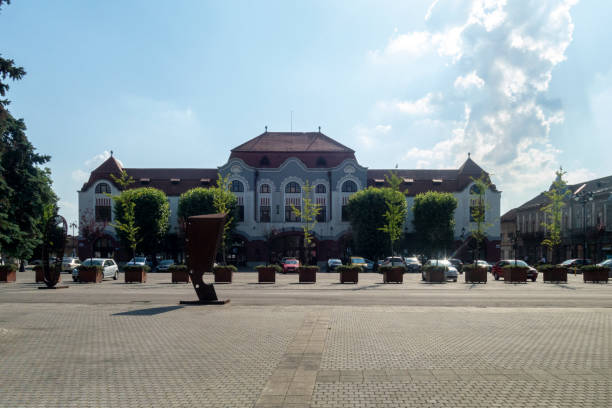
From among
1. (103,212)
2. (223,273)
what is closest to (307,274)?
(223,273)

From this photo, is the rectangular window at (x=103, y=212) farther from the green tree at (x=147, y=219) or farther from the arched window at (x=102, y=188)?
the green tree at (x=147, y=219)

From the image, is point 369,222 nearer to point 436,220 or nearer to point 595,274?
point 436,220

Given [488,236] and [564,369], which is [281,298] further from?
[488,236]

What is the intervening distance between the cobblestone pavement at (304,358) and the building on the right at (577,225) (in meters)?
39.1

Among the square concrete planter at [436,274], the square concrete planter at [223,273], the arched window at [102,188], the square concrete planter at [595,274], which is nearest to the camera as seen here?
the square concrete planter at [223,273]

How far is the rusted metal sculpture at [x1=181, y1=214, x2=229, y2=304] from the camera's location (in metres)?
18.2

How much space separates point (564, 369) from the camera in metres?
8.28

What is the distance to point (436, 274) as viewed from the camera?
Result: 111 feet

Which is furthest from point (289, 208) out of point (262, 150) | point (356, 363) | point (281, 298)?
point (356, 363)

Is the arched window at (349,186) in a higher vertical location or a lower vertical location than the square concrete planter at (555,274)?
higher

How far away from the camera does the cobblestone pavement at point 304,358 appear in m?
6.78

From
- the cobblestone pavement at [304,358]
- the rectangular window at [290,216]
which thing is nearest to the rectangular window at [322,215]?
the rectangular window at [290,216]

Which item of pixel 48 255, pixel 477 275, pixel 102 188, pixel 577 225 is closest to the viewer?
pixel 48 255

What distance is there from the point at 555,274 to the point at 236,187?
1634 inches
